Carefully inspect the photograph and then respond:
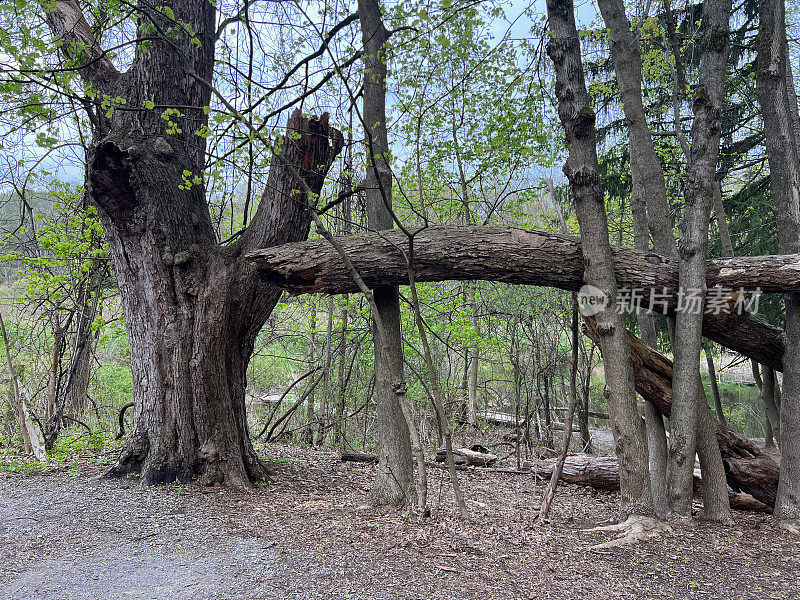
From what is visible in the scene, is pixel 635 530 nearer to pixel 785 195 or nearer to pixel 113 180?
pixel 785 195

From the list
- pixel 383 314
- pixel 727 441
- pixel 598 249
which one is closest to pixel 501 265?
pixel 598 249

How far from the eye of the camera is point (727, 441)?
4.85m

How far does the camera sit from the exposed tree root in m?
3.52

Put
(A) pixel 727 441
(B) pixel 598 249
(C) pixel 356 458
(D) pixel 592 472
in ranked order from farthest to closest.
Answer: (C) pixel 356 458 → (D) pixel 592 472 → (A) pixel 727 441 → (B) pixel 598 249

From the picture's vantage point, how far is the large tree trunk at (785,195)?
417 cm

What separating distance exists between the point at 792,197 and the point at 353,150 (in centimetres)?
421

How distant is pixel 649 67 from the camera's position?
8.27 m

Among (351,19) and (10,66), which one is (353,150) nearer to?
(351,19)

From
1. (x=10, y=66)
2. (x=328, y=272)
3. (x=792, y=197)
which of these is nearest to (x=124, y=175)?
(x=10, y=66)

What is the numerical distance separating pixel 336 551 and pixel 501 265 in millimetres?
2375

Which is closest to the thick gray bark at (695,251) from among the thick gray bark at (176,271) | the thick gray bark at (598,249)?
the thick gray bark at (598,249)

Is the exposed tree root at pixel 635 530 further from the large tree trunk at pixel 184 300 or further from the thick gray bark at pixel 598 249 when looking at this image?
the large tree trunk at pixel 184 300

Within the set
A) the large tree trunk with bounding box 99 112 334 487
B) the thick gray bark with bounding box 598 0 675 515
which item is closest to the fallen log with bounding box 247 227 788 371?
the thick gray bark with bounding box 598 0 675 515

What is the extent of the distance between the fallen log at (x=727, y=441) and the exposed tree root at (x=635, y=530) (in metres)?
0.95
